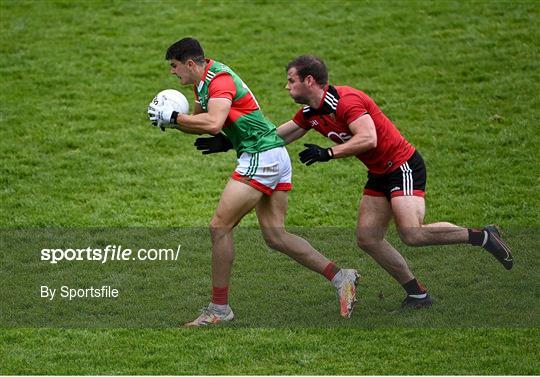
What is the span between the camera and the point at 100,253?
10984 mm

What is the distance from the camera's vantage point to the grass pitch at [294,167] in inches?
325

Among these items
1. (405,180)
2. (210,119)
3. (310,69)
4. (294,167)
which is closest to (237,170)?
(210,119)

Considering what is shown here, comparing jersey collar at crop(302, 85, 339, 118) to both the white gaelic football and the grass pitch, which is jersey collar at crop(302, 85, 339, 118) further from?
the grass pitch

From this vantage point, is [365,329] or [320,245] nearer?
[365,329]

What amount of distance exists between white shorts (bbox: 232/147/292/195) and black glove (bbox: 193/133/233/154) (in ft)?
1.48

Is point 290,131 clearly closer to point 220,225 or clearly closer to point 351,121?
point 351,121

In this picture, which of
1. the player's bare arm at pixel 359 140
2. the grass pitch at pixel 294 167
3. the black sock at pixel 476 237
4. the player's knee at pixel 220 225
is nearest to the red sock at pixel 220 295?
the grass pitch at pixel 294 167

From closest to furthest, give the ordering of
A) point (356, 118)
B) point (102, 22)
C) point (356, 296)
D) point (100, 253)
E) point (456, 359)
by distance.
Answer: point (456, 359), point (356, 118), point (356, 296), point (100, 253), point (102, 22)

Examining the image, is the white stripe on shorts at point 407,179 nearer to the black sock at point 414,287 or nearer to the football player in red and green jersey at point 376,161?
the football player in red and green jersey at point 376,161

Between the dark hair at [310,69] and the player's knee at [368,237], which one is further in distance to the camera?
the player's knee at [368,237]

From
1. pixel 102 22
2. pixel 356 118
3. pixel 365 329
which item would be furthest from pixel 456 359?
pixel 102 22

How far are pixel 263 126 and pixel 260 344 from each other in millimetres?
1815

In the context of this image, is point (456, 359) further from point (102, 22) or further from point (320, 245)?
point (102, 22)

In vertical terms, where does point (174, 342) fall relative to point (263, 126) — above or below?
below
